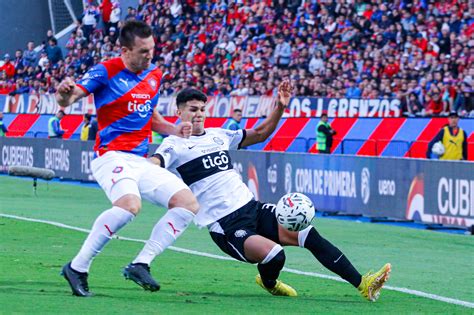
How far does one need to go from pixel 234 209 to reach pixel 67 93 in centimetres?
183

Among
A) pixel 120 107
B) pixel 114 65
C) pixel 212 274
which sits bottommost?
pixel 212 274

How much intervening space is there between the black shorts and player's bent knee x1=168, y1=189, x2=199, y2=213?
506mm

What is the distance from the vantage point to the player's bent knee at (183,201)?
9.44 meters

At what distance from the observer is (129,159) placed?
31.4 ft

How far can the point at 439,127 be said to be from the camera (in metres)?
23.4

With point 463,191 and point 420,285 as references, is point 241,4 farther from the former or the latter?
point 420,285

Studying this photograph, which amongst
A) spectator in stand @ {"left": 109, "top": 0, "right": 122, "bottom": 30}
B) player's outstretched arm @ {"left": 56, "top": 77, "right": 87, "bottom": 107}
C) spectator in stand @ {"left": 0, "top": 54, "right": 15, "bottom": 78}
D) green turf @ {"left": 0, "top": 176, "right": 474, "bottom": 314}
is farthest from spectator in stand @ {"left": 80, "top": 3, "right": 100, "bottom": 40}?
player's outstretched arm @ {"left": 56, "top": 77, "right": 87, "bottom": 107}

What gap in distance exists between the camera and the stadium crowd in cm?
2603

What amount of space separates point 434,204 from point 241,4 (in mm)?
19784

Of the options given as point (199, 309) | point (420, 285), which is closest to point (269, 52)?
point (420, 285)

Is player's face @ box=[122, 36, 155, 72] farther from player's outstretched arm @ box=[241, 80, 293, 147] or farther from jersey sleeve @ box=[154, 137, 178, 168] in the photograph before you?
player's outstretched arm @ box=[241, 80, 293, 147]

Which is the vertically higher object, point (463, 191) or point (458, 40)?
point (458, 40)

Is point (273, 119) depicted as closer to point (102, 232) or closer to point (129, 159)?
point (129, 159)

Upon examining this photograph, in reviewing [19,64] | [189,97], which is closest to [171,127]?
[189,97]
